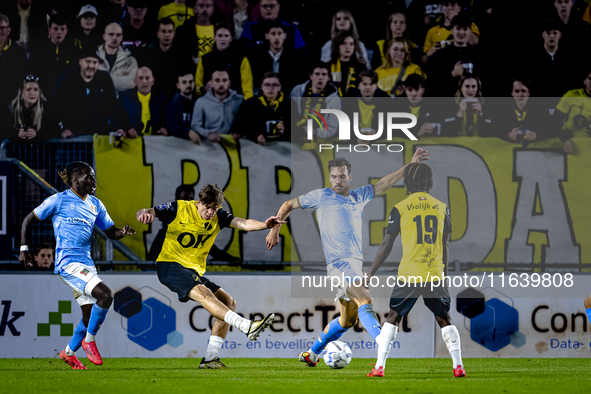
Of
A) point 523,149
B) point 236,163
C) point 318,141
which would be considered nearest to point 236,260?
point 236,163

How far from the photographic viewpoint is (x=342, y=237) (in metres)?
7.55

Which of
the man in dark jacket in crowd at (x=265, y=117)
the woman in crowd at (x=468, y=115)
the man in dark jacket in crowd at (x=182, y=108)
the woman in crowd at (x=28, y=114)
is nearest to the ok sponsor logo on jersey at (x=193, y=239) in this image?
the man in dark jacket in crowd at (x=265, y=117)

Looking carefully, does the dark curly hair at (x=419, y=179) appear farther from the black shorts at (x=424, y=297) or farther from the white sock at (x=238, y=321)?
the white sock at (x=238, y=321)

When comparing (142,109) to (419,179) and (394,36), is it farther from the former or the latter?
(419,179)

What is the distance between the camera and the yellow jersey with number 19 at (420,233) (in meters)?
6.69

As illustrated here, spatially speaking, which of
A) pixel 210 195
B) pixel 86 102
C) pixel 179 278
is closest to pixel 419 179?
pixel 210 195

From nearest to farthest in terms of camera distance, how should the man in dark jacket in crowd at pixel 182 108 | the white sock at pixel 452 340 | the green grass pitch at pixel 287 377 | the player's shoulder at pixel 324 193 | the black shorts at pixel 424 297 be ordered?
the green grass pitch at pixel 287 377 < the white sock at pixel 452 340 < the black shorts at pixel 424 297 < the player's shoulder at pixel 324 193 < the man in dark jacket in crowd at pixel 182 108

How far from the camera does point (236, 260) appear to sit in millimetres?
10289

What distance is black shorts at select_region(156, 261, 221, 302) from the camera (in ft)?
24.1

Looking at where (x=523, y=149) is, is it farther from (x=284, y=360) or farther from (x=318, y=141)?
(x=284, y=360)

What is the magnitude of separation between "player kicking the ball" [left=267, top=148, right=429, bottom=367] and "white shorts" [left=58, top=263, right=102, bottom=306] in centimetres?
230

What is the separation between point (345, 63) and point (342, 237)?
518 centimetres

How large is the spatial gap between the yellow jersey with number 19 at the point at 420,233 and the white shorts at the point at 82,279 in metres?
3.68

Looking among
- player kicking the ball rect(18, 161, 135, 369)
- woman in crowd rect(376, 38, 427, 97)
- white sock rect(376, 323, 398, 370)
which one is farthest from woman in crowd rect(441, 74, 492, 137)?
player kicking the ball rect(18, 161, 135, 369)
